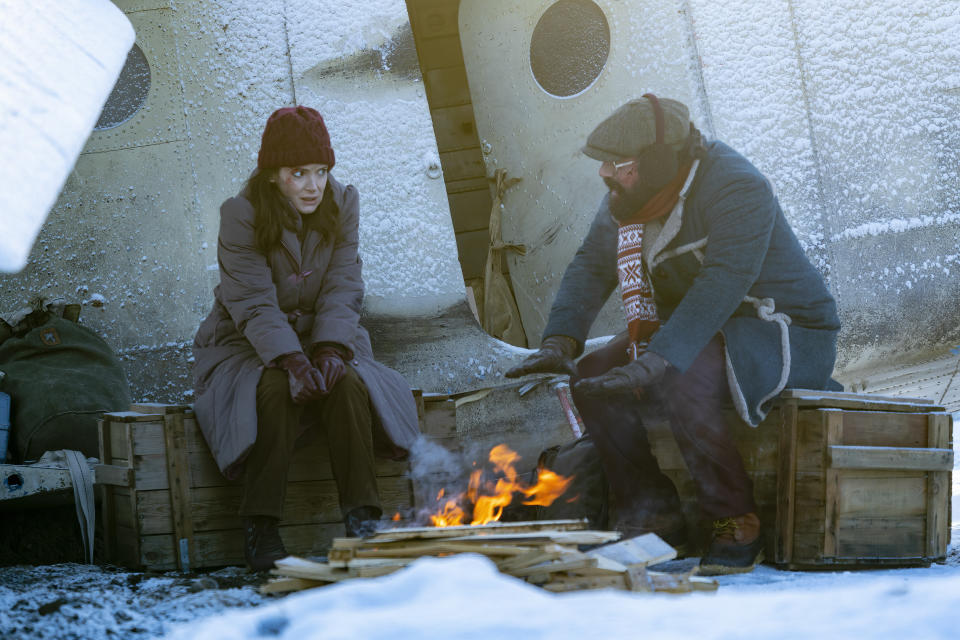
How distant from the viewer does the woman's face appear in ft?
11.5

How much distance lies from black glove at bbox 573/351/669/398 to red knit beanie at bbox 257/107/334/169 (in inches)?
49.0

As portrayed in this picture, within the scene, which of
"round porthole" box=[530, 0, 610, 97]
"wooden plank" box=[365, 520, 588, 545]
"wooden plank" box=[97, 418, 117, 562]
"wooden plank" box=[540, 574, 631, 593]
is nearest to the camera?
"wooden plank" box=[540, 574, 631, 593]

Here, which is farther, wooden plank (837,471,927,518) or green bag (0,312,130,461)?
green bag (0,312,130,461)

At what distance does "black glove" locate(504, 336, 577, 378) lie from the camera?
3736 mm

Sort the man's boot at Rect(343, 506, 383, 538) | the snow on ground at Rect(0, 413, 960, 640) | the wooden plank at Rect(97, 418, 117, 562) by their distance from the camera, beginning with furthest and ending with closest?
the wooden plank at Rect(97, 418, 117, 562), the man's boot at Rect(343, 506, 383, 538), the snow on ground at Rect(0, 413, 960, 640)

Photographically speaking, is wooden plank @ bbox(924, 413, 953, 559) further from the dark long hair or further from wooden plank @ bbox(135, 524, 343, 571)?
the dark long hair

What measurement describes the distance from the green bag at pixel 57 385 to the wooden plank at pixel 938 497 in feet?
10.7

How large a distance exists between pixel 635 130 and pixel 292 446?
64.0 inches

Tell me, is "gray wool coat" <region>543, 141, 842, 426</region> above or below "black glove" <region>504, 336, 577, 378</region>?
above

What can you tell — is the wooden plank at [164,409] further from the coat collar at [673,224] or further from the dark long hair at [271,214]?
the coat collar at [673,224]

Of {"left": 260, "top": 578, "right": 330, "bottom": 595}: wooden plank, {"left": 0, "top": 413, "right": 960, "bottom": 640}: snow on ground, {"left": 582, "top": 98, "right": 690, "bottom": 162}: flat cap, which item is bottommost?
{"left": 260, "top": 578, "right": 330, "bottom": 595}: wooden plank

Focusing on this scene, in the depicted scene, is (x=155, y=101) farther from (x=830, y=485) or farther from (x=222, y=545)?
(x=830, y=485)

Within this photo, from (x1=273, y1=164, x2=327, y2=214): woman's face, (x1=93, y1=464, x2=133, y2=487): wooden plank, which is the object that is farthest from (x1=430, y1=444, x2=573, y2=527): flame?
(x1=273, y1=164, x2=327, y2=214): woman's face

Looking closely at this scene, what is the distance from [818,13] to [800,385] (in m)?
2.65
